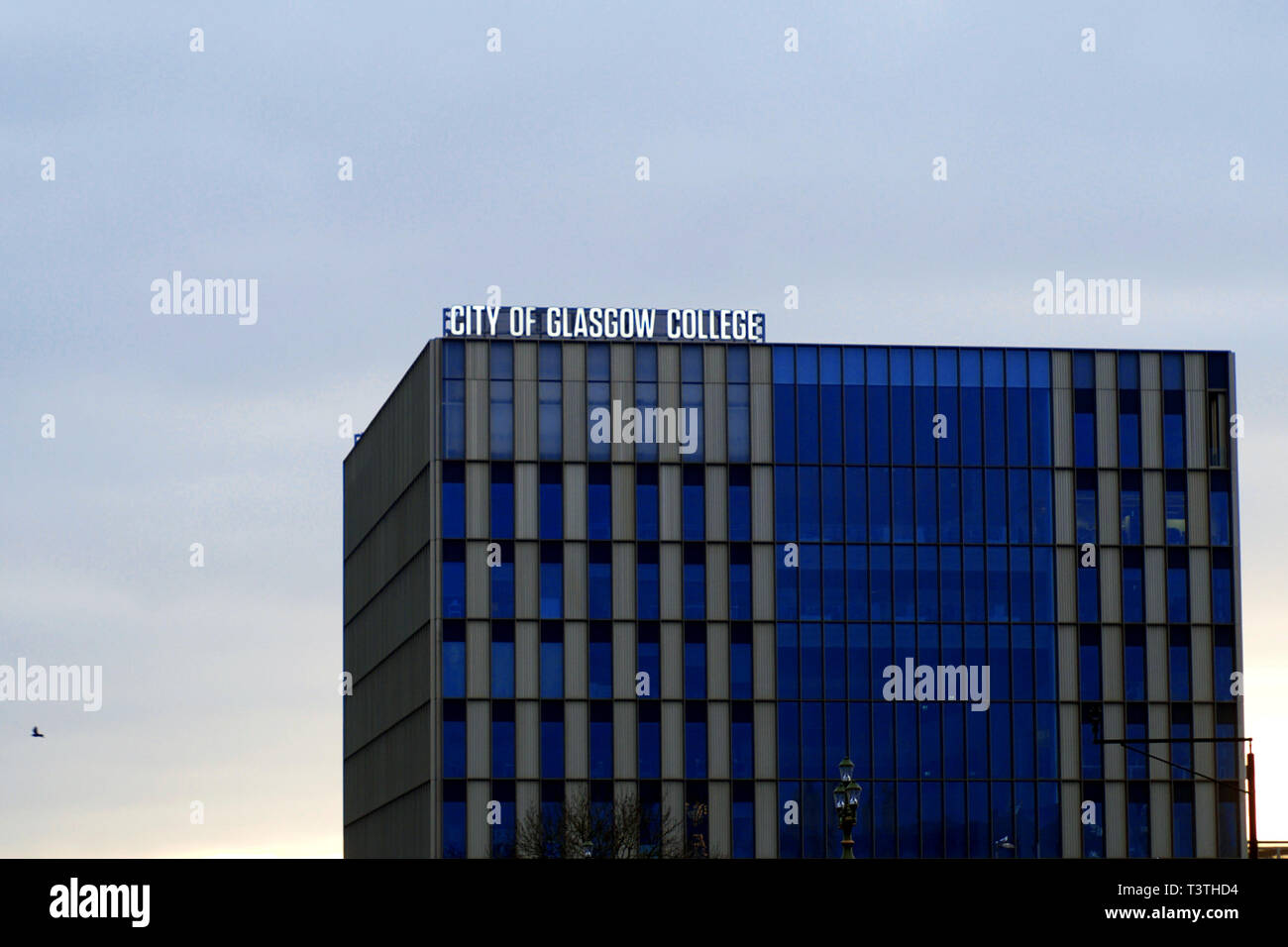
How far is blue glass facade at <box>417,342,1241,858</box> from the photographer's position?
383 feet

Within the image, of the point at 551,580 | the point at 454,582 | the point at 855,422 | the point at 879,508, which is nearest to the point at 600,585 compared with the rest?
the point at 551,580

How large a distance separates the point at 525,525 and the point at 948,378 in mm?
23520

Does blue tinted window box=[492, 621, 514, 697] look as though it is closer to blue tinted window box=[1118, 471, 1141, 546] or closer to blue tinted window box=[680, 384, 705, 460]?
blue tinted window box=[680, 384, 705, 460]

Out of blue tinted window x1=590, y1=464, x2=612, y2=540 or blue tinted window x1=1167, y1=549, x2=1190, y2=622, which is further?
blue tinted window x1=1167, y1=549, x2=1190, y2=622

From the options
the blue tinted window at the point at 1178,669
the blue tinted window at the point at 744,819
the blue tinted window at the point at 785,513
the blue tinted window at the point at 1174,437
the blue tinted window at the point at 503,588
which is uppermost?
the blue tinted window at the point at 1174,437

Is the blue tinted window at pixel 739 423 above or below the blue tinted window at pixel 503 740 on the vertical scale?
above

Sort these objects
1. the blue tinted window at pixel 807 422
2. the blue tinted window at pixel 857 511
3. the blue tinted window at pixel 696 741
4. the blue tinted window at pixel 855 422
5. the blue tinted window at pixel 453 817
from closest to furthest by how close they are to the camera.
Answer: the blue tinted window at pixel 453 817
the blue tinted window at pixel 696 741
the blue tinted window at pixel 857 511
the blue tinted window at pixel 855 422
the blue tinted window at pixel 807 422

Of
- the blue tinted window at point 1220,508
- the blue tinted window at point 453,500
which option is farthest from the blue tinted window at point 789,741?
the blue tinted window at point 1220,508

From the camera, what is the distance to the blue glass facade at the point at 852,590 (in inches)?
4594

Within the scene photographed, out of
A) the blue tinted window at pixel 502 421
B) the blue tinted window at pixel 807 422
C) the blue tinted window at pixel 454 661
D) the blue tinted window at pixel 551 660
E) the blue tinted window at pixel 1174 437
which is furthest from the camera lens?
the blue tinted window at pixel 1174 437

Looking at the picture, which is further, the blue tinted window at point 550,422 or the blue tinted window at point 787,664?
the blue tinted window at point 550,422

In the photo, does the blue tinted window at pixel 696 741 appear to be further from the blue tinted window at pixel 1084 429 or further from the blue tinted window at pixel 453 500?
the blue tinted window at pixel 1084 429

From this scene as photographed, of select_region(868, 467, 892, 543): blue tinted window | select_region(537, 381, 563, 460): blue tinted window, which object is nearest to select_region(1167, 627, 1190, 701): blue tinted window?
select_region(868, 467, 892, 543): blue tinted window
